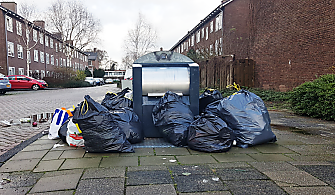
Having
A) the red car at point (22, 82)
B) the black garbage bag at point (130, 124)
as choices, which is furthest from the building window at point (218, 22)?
the black garbage bag at point (130, 124)

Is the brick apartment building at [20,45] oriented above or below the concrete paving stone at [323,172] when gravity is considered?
above

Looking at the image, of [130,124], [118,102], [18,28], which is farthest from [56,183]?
[18,28]

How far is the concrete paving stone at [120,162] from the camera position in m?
3.00

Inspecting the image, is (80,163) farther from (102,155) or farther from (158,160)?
(158,160)

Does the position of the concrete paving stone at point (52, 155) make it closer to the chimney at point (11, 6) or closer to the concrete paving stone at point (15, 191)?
Answer: the concrete paving stone at point (15, 191)

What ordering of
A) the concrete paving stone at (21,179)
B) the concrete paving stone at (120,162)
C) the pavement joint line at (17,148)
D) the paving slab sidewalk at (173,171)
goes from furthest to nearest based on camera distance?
the pavement joint line at (17,148) < the concrete paving stone at (120,162) < the concrete paving stone at (21,179) < the paving slab sidewalk at (173,171)

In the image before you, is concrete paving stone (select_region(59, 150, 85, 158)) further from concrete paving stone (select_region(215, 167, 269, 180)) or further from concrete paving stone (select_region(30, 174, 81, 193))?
concrete paving stone (select_region(215, 167, 269, 180))

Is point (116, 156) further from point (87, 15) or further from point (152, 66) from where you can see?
point (87, 15)

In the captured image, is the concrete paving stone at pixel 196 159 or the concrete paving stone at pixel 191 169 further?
the concrete paving stone at pixel 196 159

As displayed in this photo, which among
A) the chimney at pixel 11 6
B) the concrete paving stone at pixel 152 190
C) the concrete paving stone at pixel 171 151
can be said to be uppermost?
the chimney at pixel 11 6

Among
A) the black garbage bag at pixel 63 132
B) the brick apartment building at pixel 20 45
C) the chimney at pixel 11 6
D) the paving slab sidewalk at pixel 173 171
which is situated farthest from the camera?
the chimney at pixel 11 6

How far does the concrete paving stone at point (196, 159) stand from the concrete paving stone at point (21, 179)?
1659 mm

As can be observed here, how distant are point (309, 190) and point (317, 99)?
4.82 m

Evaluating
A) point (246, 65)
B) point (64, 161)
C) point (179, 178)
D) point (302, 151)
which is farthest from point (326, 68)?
point (64, 161)
